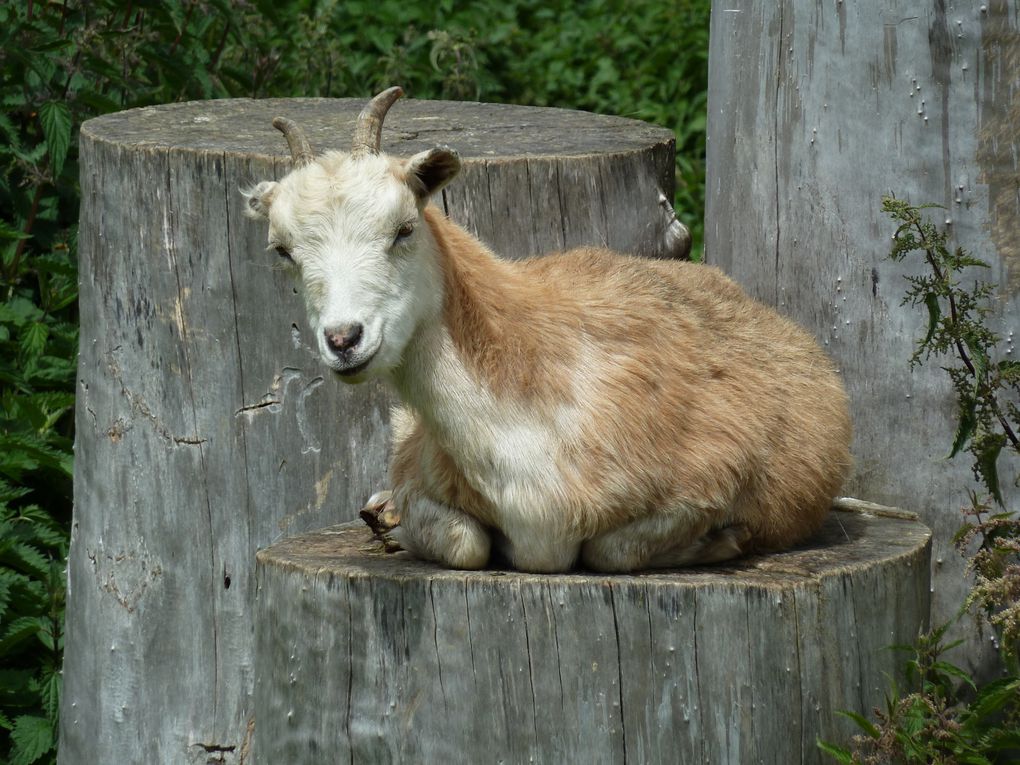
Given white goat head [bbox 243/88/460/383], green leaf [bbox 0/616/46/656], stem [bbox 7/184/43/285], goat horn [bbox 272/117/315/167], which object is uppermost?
goat horn [bbox 272/117/315/167]

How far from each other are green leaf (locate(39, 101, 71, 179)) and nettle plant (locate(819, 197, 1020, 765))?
12.2ft

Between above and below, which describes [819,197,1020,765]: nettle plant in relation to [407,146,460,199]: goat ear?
below

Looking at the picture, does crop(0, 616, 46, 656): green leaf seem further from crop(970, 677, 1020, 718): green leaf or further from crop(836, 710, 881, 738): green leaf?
crop(970, 677, 1020, 718): green leaf

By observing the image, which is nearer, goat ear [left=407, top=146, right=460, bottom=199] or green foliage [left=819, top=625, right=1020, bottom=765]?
goat ear [left=407, top=146, right=460, bottom=199]

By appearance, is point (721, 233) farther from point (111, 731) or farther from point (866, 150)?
point (111, 731)

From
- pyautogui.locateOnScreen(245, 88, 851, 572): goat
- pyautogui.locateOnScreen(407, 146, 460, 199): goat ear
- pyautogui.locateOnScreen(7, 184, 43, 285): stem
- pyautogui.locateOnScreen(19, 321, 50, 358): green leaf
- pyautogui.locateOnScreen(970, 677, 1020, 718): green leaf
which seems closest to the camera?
pyautogui.locateOnScreen(245, 88, 851, 572): goat

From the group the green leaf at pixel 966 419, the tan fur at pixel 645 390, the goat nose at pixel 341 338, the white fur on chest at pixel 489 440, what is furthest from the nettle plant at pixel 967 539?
the goat nose at pixel 341 338

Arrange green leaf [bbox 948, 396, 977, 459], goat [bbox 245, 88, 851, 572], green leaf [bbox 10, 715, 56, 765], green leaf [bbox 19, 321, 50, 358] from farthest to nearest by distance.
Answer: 1. green leaf [bbox 19, 321, 50, 358]
2. green leaf [bbox 10, 715, 56, 765]
3. green leaf [bbox 948, 396, 977, 459]
4. goat [bbox 245, 88, 851, 572]

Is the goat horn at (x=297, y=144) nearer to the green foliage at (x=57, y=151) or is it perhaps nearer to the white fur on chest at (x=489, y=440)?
the white fur on chest at (x=489, y=440)

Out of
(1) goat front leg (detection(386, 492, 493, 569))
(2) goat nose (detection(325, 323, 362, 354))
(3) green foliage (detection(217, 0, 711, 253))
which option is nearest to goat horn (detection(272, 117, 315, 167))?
(2) goat nose (detection(325, 323, 362, 354))

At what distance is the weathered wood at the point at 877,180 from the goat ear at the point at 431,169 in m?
1.69

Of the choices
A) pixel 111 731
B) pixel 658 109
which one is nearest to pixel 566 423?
pixel 111 731

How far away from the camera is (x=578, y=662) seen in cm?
486

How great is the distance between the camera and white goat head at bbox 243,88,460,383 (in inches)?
180
